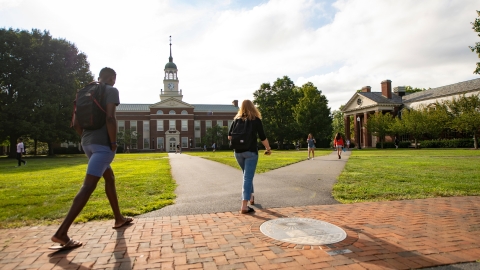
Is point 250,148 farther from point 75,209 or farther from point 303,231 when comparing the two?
point 75,209

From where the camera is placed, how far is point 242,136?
189 inches

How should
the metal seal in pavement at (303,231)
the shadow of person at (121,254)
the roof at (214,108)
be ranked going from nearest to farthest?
the shadow of person at (121,254) → the metal seal in pavement at (303,231) → the roof at (214,108)

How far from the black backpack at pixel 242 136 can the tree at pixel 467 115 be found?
38753mm

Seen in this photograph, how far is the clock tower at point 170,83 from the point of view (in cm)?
7262

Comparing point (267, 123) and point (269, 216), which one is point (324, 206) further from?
point (267, 123)

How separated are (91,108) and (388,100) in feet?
197

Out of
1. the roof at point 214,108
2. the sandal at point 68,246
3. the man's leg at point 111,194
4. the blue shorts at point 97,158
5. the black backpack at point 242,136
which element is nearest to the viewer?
the sandal at point 68,246

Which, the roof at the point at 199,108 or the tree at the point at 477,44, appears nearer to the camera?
the tree at the point at 477,44

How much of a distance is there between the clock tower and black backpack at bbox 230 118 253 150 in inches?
2772

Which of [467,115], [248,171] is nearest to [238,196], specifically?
[248,171]

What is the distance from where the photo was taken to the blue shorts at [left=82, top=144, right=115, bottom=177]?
3.50 metres

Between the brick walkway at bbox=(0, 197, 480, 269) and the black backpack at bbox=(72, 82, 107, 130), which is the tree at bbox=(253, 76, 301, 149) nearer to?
the brick walkway at bbox=(0, 197, 480, 269)

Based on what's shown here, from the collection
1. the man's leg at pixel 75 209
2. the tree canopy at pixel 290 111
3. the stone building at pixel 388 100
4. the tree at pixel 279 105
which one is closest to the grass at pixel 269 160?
the man's leg at pixel 75 209

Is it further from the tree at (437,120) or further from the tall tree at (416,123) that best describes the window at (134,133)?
the tree at (437,120)
